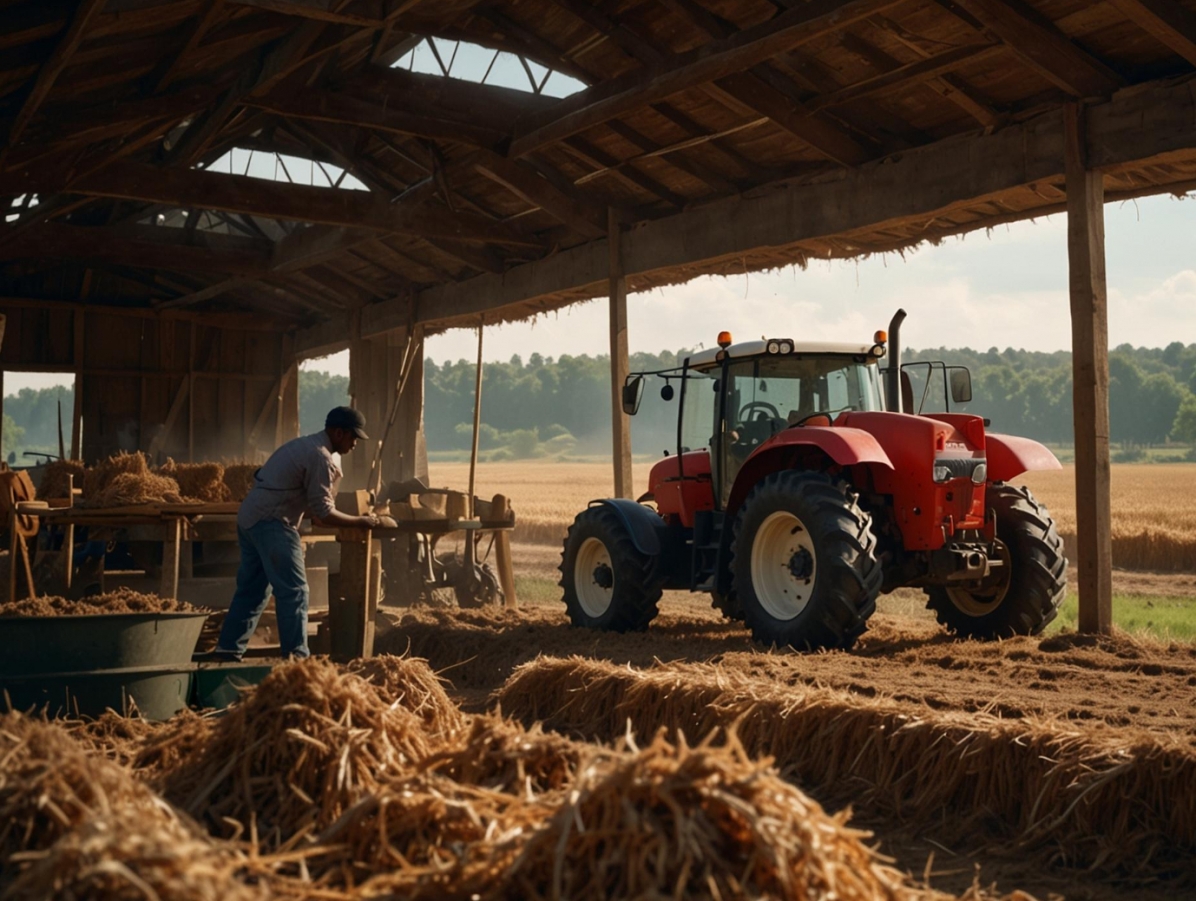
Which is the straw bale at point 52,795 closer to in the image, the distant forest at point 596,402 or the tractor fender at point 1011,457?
the tractor fender at point 1011,457

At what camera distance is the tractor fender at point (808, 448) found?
7.34m

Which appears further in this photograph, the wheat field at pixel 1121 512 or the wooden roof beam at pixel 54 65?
the wheat field at pixel 1121 512

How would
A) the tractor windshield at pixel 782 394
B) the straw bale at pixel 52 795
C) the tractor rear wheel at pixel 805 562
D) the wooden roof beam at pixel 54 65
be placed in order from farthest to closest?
the tractor windshield at pixel 782 394, the tractor rear wheel at pixel 805 562, the wooden roof beam at pixel 54 65, the straw bale at pixel 52 795

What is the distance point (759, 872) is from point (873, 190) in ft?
26.9

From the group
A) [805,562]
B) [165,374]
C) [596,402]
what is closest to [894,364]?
[805,562]

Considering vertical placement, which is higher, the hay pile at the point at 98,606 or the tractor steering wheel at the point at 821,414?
the tractor steering wheel at the point at 821,414

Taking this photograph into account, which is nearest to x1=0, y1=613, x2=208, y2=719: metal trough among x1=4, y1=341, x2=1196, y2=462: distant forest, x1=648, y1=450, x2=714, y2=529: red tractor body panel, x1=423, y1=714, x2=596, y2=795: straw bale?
x1=423, y1=714, x2=596, y2=795: straw bale

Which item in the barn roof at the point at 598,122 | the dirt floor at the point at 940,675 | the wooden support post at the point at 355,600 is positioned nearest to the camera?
the dirt floor at the point at 940,675

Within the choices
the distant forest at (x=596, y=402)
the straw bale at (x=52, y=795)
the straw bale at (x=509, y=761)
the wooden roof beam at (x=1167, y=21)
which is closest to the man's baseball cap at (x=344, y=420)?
the straw bale at (x=509, y=761)

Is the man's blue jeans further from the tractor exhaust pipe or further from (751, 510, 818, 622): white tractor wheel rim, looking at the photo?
the tractor exhaust pipe

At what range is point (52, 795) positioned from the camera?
2.73 metres

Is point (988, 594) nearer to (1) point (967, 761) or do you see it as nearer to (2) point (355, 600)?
(1) point (967, 761)

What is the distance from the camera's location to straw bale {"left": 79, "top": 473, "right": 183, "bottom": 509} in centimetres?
917

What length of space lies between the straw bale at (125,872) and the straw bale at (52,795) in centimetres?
27
